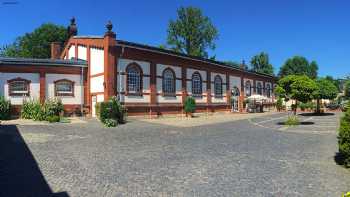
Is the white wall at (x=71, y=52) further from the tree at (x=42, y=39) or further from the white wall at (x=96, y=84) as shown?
the tree at (x=42, y=39)

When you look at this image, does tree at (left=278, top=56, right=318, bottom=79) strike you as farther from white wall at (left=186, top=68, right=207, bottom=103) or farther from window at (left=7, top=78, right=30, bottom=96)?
window at (left=7, top=78, right=30, bottom=96)

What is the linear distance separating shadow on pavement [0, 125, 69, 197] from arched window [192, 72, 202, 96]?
854 inches

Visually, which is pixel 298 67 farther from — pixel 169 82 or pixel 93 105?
pixel 93 105

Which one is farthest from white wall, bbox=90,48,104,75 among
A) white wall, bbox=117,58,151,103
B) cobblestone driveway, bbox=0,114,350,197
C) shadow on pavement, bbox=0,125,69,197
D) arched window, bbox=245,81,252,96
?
arched window, bbox=245,81,252,96

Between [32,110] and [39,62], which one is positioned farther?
[39,62]

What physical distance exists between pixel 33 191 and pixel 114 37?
19.1m

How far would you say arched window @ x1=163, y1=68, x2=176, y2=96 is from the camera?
28.4m

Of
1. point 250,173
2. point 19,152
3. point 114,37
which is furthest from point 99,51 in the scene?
point 250,173

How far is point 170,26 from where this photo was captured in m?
55.8

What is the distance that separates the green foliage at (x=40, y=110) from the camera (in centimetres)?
2231

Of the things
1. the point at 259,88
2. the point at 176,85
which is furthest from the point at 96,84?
the point at 259,88

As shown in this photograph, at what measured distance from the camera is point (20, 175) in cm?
748

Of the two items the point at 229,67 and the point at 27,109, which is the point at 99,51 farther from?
the point at 229,67

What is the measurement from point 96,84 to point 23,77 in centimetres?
551
